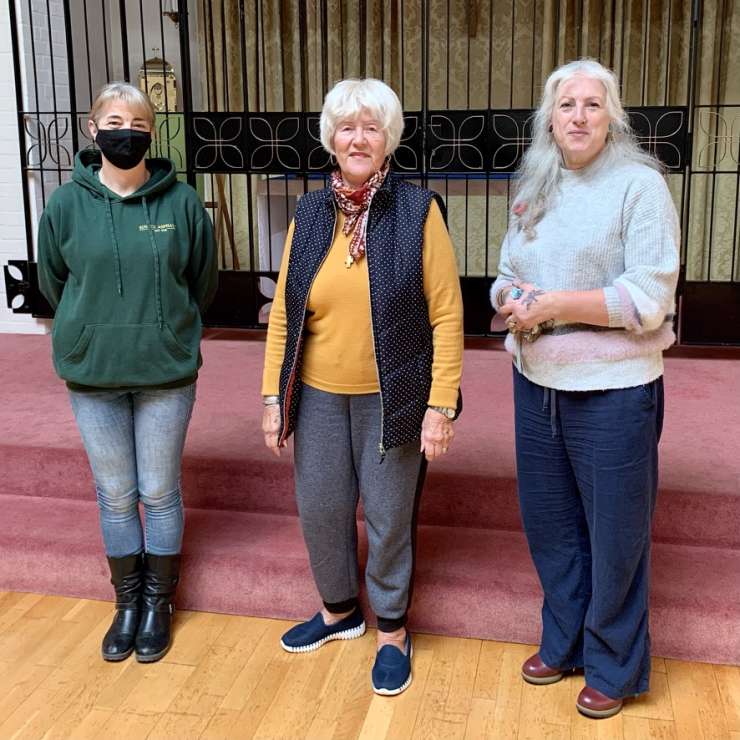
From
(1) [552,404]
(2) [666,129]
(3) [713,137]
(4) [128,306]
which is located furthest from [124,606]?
(3) [713,137]

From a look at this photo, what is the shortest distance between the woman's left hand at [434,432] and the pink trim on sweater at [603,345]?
0.28 m

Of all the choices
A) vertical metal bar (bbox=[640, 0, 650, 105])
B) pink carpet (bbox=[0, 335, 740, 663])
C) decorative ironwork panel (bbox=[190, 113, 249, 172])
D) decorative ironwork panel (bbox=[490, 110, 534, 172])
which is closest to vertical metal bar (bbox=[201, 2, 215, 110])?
decorative ironwork panel (bbox=[190, 113, 249, 172])

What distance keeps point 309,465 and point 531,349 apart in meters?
→ 0.58

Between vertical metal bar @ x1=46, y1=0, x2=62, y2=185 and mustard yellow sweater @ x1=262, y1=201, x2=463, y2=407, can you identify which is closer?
mustard yellow sweater @ x1=262, y1=201, x2=463, y2=407

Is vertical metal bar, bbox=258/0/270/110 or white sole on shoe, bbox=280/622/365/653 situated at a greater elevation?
vertical metal bar, bbox=258/0/270/110

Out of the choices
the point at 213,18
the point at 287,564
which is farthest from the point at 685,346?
the point at 213,18

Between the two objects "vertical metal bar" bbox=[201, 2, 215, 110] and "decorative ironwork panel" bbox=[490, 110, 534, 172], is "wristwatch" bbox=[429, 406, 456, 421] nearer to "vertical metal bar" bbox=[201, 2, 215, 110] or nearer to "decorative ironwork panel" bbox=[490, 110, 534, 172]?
"decorative ironwork panel" bbox=[490, 110, 534, 172]

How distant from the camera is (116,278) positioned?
7.25 feet

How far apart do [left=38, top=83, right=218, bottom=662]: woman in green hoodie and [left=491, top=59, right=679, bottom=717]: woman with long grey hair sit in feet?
2.55

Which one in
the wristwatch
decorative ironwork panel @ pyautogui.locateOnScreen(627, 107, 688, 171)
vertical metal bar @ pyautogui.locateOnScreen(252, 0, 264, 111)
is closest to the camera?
the wristwatch

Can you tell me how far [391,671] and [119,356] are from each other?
99cm

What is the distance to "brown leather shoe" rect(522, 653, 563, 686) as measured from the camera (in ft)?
7.53

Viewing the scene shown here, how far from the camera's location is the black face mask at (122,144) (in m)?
2.17

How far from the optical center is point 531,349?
6.60 ft
